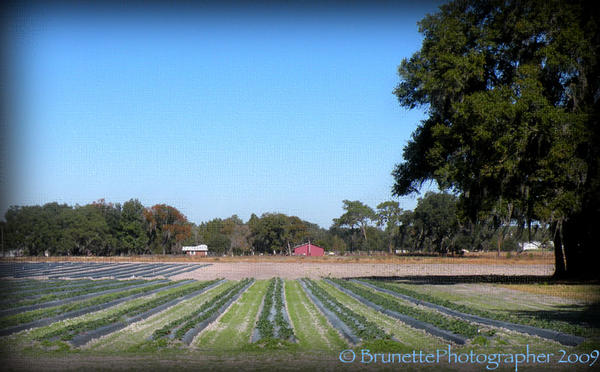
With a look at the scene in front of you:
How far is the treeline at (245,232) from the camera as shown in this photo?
214 ft

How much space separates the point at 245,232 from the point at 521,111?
Answer: 294ft

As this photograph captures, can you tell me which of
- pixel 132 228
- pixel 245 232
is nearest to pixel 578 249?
pixel 132 228

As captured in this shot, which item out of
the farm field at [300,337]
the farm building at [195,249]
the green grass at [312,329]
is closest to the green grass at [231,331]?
the farm field at [300,337]

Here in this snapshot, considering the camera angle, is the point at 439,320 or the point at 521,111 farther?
the point at 521,111

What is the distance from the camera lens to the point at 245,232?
106000mm

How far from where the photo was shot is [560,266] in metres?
25.7

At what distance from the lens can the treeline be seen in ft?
214

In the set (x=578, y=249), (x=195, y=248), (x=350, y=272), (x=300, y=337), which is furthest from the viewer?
(x=195, y=248)

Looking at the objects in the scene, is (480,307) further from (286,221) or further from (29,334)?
(286,221)

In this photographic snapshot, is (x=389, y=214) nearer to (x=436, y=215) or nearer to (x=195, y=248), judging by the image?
(x=436, y=215)

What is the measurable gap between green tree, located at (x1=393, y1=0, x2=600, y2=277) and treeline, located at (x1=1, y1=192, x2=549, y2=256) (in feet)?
107

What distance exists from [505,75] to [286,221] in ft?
233

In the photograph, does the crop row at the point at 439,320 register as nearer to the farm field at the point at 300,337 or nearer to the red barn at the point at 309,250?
the farm field at the point at 300,337

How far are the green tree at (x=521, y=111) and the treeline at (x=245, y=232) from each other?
32.5 metres
